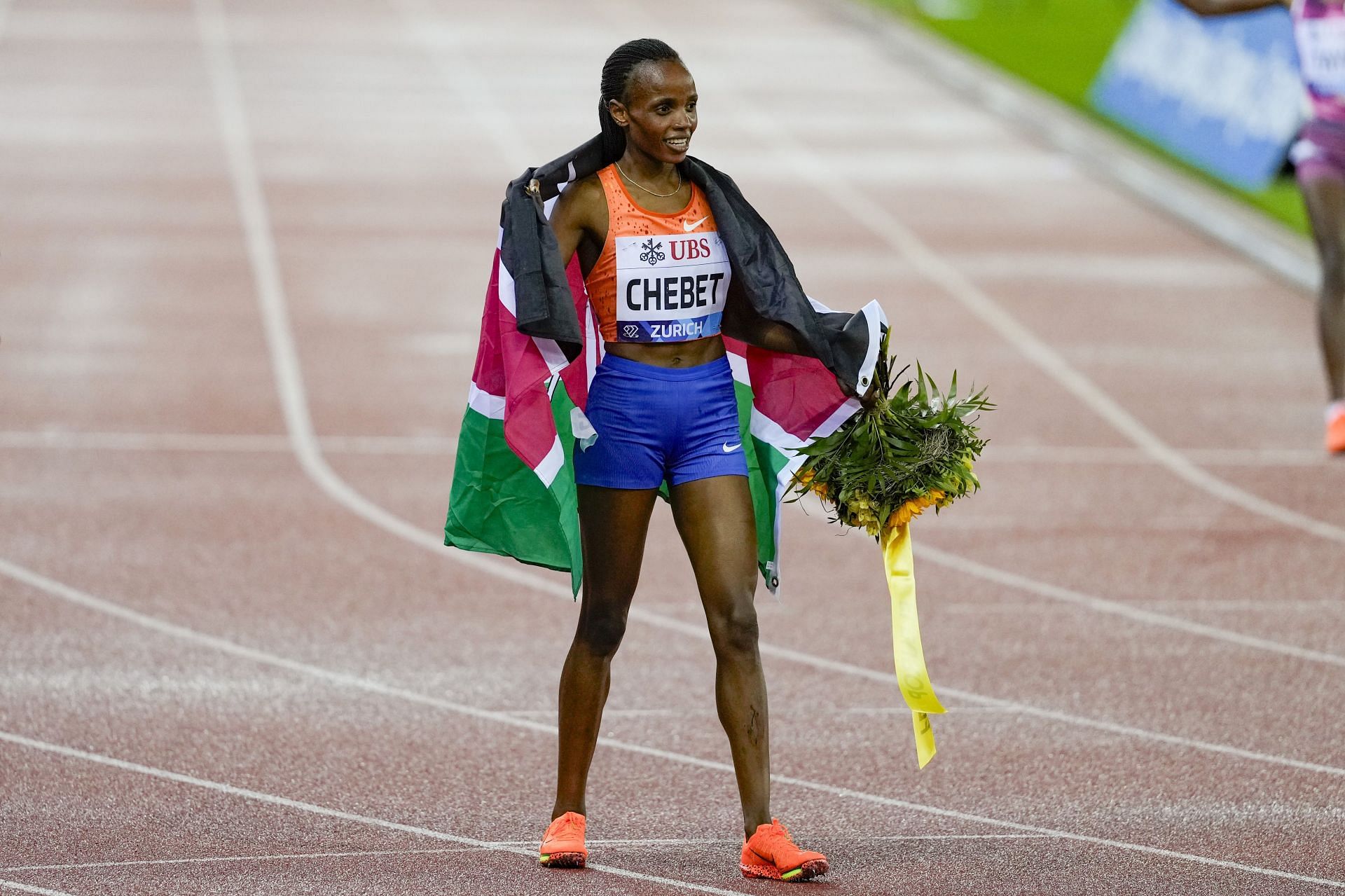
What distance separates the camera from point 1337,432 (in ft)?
38.6

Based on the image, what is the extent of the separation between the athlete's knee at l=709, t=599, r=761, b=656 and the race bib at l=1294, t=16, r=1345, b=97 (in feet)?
22.6

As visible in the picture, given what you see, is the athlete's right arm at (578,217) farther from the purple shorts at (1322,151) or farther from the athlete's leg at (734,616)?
the purple shorts at (1322,151)

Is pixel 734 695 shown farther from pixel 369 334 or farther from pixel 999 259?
pixel 999 259

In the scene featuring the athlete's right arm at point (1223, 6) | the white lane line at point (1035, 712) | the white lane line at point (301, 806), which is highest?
the athlete's right arm at point (1223, 6)

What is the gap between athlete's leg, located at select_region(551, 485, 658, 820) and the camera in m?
5.96

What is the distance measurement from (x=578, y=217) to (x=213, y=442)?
7.04m

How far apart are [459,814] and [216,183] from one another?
48.8ft

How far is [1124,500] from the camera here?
11.4m

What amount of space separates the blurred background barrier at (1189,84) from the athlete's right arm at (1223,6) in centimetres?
531

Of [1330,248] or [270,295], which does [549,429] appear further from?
[270,295]

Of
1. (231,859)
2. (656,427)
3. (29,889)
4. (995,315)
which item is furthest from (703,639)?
(995,315)

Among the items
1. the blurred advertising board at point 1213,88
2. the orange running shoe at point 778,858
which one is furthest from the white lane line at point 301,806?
the blurred advertising board at point 1213,88

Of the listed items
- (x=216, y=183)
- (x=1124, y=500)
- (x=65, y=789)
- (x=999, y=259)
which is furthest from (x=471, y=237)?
(x=65, y=789)

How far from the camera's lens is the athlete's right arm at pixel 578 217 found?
229 inches
